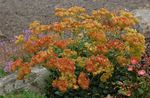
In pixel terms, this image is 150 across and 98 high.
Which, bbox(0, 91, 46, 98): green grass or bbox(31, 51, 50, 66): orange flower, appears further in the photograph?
bbox(31, 51, 50, 66): orange flower

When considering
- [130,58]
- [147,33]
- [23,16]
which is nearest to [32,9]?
[23,16]

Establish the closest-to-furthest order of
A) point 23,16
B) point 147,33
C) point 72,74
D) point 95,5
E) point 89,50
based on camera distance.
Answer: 1. point 72,74
2. point 89,50
3. point 147,33
4. point 23,16
5. point 95,5

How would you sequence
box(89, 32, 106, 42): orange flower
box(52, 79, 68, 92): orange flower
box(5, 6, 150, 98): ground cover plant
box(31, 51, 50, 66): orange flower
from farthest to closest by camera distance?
box(89, 32, 106, 42): orange flower → box(31, 51, 50, 66): orange flower → box(5, 6, 150, 98): ground cover plant → box(52, 79, 68, 92): orange flower

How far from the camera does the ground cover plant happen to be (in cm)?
684

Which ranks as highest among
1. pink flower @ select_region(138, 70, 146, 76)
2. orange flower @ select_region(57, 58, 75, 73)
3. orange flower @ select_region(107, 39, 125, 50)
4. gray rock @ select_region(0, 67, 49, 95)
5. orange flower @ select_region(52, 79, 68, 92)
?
orange flower @ select_region(107, 39, 125, 50)

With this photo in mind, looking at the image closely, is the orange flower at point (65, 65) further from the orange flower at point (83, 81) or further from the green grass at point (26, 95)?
the green grass at point (26, 95)

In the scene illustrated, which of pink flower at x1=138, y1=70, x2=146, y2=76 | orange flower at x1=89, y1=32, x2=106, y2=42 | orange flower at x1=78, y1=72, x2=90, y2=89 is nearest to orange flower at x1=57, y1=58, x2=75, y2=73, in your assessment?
orange flower at x1=78, y1=72, x2=90, y2=89

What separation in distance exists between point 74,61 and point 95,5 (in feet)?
23.8

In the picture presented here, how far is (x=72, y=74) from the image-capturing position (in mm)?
6766

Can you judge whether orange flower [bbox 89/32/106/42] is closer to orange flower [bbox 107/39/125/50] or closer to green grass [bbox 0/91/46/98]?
orange flower [bbox 107/39/125/50]

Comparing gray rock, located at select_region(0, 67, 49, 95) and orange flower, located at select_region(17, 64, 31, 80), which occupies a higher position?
orange flower, located at select_region(17, 64, 31, 80)

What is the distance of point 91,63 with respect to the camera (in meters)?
6.82

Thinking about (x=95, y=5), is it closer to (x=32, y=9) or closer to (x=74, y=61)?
(x=32, y=9)

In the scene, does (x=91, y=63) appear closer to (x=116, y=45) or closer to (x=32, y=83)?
(x=116, y=45)
